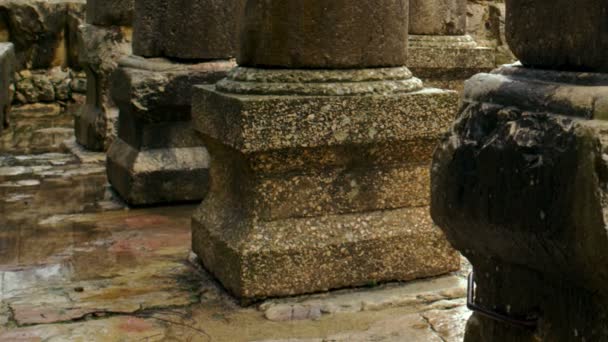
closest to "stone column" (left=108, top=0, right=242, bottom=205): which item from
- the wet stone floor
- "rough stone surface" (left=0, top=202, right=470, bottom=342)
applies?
the wet stone floor

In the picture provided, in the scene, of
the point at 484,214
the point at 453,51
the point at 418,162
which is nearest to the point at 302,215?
the point at 418,162

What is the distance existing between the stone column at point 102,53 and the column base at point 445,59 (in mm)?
2203

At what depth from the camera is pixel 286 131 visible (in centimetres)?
355

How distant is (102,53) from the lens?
23.2 feet

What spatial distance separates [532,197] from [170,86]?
3.93 m

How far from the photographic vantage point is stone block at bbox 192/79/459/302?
11.7ft

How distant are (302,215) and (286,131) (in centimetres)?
37

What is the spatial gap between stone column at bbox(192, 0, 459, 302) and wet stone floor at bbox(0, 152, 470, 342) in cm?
12

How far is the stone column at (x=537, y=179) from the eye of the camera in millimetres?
1624

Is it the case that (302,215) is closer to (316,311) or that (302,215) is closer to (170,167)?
(316,311)

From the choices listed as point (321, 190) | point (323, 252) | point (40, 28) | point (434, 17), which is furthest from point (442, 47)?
point (40, 28)

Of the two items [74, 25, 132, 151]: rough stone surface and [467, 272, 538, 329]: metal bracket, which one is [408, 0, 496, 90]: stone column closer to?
[74, 25, 132, 151]: rough stone surface

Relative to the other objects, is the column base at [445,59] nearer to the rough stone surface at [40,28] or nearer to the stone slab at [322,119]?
the stone slab at [322,119]

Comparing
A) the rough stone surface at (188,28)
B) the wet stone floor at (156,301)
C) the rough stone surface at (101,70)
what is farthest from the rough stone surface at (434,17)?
the wet stone floor at (156,301)
